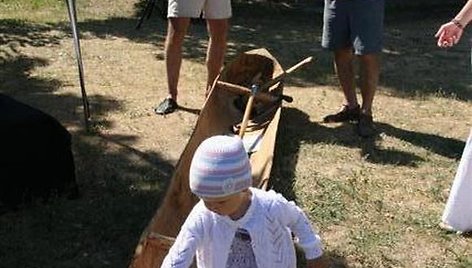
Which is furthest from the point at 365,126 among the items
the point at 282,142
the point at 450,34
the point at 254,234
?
the point at 254,234

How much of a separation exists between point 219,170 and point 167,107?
3.80m

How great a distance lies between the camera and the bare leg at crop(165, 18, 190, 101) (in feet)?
19.2

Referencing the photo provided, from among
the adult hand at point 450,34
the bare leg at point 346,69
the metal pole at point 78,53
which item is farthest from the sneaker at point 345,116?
the adult hand at point 450,34

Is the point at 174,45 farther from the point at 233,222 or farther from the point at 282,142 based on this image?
the point at 233,222

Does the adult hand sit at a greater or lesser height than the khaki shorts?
greater

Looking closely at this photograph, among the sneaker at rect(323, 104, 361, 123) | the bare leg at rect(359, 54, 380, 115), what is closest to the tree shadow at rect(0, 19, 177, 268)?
the sneaker at rect(323, 104, 361, 123)

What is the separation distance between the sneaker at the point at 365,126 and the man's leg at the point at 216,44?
1.25 meters

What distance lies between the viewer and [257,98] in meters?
5.44

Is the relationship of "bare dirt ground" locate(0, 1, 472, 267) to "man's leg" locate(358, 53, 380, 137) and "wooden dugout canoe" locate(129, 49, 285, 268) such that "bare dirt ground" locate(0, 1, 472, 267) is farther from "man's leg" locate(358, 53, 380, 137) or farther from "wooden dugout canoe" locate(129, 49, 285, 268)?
"wooden dugout canoe" locate(129, 49, 285, 268)

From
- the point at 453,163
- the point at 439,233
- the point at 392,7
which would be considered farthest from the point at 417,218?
the point at 392,7

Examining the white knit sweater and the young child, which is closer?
the young child

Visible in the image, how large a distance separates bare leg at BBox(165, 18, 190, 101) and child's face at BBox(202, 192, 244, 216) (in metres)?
3.50

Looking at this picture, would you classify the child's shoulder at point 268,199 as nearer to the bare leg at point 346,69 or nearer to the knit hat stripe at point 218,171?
the knit hat stripe at point 218,171

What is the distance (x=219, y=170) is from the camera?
7.84 ft
